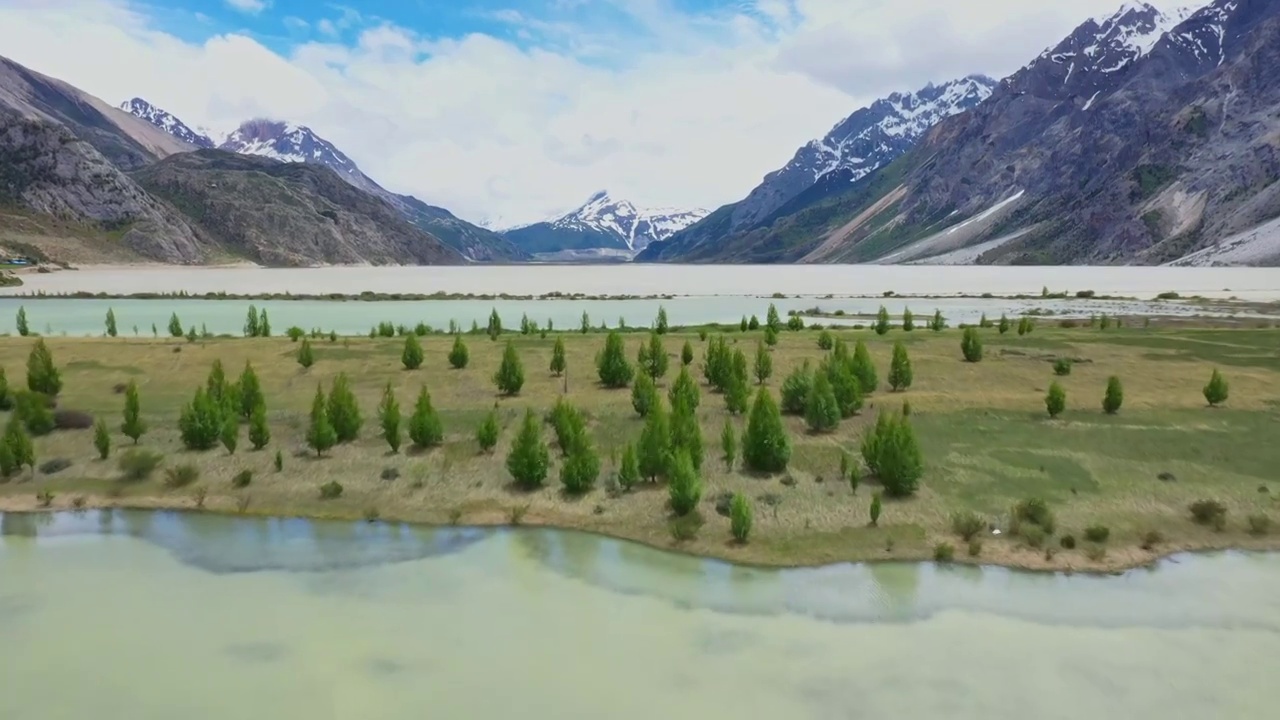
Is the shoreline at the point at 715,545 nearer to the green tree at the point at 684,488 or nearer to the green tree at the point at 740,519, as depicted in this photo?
the green tree at the point at 740,519

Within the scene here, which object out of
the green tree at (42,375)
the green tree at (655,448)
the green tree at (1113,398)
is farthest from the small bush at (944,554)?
the green tree at (42,375)

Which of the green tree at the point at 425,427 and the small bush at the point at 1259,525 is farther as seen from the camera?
the green tree at the point at 425,427

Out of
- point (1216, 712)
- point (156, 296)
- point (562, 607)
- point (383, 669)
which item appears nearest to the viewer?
point (1216, 712)

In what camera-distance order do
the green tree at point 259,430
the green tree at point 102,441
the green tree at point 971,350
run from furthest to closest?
the green tree at point 971,350 → the green tree at point 259,430 → the green tree at point 102,441

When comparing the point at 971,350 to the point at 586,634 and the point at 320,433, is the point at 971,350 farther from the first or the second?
the point at 586,634

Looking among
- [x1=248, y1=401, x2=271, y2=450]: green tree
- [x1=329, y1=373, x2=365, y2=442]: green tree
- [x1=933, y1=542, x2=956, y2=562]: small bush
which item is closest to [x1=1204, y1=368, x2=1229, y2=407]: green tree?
[x1=933, y1=542, x2=956, y2=562]: small bush

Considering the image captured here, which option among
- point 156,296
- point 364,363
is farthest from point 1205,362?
point 156,296

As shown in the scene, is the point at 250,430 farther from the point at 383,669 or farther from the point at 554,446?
the point at 383,669

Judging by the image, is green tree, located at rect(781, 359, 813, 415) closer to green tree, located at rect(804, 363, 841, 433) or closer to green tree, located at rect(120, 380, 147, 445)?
green tree, located at rect(804, 363, 841, 433)
